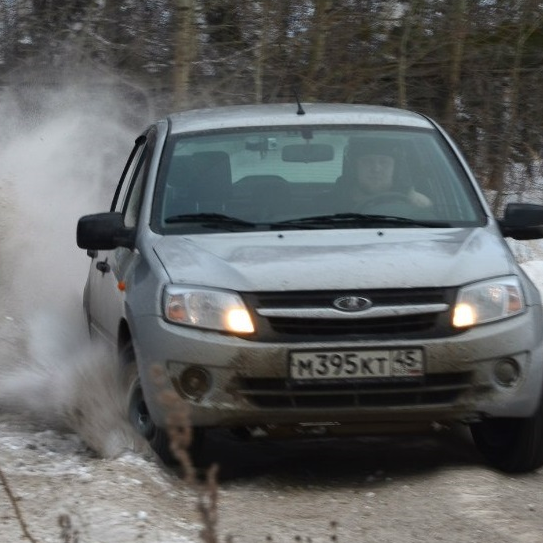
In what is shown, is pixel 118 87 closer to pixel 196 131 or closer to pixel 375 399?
pixel 196 131

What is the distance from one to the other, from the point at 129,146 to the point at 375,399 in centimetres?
1088

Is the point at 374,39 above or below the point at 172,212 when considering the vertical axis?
below

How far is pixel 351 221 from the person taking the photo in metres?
6.67

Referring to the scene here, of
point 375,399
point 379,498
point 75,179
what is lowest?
point 75,179

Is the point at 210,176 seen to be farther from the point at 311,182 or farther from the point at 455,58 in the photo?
the point at 455,58

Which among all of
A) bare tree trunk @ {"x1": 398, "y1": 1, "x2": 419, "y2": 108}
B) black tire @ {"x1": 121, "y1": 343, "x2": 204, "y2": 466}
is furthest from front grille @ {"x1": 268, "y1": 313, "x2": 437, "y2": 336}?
bare tree trunk @ {"x1": 398, "y1": 1, "x2": 419, "y2": 108}

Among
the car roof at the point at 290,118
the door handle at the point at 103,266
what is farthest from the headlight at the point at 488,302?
the door handle at the point at 103,266

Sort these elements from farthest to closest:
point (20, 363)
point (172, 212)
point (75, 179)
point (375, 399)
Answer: point (75, 179), point (20, 363), point (172, 212), point (375, 399)

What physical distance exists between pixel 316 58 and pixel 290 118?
851cm

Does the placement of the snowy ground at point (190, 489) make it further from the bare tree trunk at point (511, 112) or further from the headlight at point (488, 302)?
the bare tree trunk at point (511, 112)

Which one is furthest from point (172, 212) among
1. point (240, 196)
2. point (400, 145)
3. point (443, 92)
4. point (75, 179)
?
point (443, 92)

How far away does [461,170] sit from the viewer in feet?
23.8

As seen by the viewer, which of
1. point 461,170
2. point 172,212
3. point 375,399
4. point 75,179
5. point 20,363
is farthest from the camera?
point 75,179

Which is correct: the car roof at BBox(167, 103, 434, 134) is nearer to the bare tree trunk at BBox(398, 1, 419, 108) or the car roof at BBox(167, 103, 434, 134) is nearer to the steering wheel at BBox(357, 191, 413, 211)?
the steering wheel at BBox(357, 191, 413, 211)
